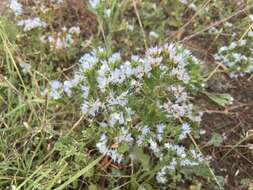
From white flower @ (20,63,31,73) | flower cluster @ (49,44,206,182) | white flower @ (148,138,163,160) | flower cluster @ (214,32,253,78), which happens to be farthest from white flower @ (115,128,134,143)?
flower cluster @ (214,32,253,78)

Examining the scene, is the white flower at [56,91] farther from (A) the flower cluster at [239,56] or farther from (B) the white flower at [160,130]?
(A) the flower cluster at [239,56]

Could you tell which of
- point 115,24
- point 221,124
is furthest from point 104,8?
point 221,124

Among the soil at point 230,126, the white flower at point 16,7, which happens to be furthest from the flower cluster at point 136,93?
the white flower at point 16,7

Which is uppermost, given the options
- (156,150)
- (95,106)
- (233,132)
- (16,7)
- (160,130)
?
(16,7)

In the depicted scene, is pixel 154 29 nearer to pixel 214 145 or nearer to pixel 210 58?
pixel 210 58

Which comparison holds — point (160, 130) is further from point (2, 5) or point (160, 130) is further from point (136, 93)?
point (2, 5)

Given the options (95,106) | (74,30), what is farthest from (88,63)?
(74,30)

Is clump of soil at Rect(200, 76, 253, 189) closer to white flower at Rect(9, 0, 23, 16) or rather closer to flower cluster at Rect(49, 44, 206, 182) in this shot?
flower cluster at Rect(49, 44, 206, 182)

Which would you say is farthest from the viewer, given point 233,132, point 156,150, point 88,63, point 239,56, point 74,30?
point 74,30
